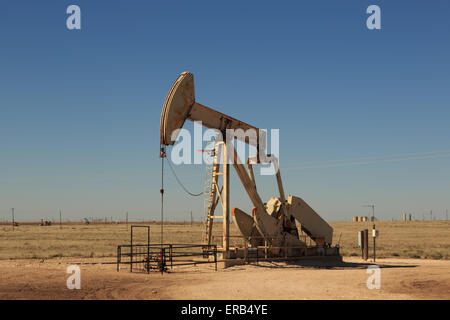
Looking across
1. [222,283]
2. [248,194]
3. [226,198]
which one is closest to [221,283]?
[222,283]

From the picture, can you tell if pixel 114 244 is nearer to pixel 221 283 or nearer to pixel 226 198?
pixel 226 198

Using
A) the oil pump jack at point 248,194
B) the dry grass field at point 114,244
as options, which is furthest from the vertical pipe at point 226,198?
the dry grass field at point 114,244

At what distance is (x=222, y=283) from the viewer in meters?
14.0

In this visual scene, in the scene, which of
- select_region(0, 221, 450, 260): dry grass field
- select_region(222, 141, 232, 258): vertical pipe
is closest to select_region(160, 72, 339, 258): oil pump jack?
select_region(222, 141, 232, 258): vertical pipe

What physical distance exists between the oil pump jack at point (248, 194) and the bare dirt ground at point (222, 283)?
1.95m

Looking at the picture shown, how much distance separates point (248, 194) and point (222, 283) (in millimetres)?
6728

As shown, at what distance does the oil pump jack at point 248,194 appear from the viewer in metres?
17.0

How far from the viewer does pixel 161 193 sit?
52.3ft

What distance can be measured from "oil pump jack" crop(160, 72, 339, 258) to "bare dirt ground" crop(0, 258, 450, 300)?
6.39 ft

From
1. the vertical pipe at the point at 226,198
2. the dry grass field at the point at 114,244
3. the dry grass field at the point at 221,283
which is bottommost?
the dry grass field at the point at 114,244

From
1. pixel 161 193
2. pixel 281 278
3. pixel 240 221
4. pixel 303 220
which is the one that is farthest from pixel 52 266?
pixel 303 220

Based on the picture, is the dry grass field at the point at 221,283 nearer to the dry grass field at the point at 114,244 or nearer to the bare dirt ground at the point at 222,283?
the bare dirt ground at the point at 222,283
